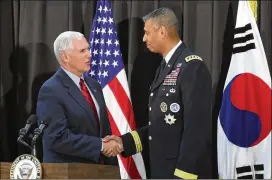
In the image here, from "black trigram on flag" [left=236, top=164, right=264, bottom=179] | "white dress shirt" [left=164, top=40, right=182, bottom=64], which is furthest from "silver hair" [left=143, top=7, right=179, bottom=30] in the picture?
"black trigram on flag" [left=236, top=164, right=264, bottom=179]

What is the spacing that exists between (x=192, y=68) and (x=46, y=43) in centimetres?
202

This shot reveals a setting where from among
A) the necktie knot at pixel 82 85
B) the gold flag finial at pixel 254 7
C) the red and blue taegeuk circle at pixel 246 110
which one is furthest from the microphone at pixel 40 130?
the gold flag finial at pixel 254 7

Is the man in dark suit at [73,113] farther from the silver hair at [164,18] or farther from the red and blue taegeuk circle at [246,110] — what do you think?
the red and blue taegeuk circle at [246,110]

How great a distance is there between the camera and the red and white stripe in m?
4.84

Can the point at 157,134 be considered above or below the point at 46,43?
below

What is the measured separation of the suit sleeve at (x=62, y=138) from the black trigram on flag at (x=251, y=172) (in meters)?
1.33

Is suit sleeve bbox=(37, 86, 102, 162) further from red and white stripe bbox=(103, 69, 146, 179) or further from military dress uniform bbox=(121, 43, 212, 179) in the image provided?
red and white stripe bbox=(103, 69, 146, 179)

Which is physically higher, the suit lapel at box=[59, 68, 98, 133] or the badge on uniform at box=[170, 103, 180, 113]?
the suit lapel at box=[59, 68, 98, 133]

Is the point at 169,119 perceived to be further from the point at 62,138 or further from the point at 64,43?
the point at 64,43

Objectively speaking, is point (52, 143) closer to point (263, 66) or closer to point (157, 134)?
point (157, 134)

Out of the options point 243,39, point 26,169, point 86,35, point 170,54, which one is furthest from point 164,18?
point 26,169

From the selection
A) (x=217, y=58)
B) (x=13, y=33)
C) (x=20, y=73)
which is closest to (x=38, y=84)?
(x=20, y=73)

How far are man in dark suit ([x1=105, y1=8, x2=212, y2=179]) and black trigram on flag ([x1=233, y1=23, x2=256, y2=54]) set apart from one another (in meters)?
0.84

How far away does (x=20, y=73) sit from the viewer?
545cm
